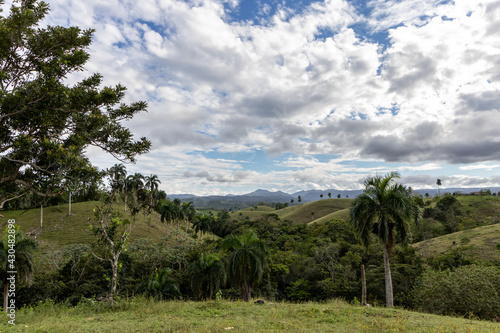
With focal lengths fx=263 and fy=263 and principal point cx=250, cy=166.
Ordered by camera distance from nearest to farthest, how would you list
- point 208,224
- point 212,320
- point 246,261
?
point 212,320 < point 246,261 < point 208,224

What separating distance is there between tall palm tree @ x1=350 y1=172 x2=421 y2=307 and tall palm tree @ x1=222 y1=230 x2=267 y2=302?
898 cm

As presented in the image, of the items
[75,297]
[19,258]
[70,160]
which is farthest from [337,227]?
[70,160]

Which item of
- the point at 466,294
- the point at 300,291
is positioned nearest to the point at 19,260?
the point at 300,291

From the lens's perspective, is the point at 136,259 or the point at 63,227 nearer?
the point at 136,259

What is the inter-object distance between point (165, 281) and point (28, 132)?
24.2 metres

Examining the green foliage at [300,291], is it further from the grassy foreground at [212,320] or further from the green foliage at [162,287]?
the grassy foreground at [212,320]

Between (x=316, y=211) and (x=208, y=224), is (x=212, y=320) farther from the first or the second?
(x=316, y=211)

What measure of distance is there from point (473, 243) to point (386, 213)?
39.1 m

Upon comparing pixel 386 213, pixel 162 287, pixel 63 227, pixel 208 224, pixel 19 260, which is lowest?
pixel 162 287

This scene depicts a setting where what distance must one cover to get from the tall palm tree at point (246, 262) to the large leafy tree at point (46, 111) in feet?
56.2

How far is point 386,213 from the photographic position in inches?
740

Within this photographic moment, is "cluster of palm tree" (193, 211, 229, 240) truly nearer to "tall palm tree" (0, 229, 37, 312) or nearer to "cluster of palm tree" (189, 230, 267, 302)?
"cluster of palm tree" (189, 230, 267, 302)

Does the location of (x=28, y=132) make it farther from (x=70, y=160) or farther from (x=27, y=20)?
(x=27, y=20)

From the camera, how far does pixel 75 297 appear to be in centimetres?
2848
